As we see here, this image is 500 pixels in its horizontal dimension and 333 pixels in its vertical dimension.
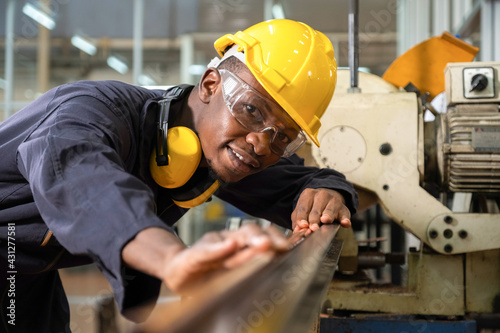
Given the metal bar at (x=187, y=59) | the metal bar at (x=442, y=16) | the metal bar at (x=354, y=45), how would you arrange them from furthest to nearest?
1. the metal bar at (x=187, y=59)
2. the metal bar at (x=442, y=16)
3. the metal bar at (x=354, y=45)

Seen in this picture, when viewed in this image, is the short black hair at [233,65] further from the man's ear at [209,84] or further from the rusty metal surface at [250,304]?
the rusty metal surface at [250,304]

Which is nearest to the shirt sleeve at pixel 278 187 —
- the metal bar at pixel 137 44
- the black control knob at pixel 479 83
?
the black control knob at pixel 479 83

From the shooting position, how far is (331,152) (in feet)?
5.85

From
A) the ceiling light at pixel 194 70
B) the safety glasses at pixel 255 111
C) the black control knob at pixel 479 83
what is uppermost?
the ceiling light at pixel 194 70

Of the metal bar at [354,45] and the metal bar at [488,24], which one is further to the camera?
the metal bar at [488,24]

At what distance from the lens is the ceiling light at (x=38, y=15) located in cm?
724

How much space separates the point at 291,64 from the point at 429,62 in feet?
3.04

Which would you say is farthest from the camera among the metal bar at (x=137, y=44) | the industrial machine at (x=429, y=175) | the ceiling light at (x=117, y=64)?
the ceiling light at (x=117, y=64)

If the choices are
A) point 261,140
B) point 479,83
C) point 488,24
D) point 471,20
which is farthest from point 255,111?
point 471,20

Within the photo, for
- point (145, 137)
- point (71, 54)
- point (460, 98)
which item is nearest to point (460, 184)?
point (460, 98)

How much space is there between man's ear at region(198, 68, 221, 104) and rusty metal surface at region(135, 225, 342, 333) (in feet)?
2.52

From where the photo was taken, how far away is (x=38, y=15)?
7418 millimetres

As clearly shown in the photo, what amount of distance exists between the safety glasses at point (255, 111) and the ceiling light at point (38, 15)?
6898 mm

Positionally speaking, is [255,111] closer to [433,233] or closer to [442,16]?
[433,233]
